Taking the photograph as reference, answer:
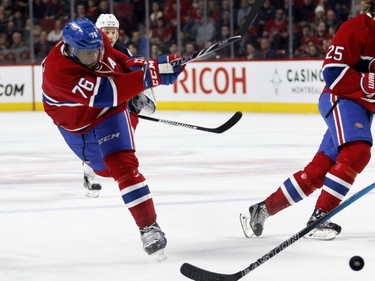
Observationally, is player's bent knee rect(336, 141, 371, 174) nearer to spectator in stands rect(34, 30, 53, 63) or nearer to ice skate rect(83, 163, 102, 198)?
ice skate rect(83, 163, 102, 198)

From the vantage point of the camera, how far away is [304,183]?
4441mm

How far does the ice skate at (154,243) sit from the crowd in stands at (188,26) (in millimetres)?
9094

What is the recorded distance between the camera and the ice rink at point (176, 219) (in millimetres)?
3770

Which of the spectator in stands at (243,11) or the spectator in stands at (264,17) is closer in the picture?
the spectator in stands at (264,17)

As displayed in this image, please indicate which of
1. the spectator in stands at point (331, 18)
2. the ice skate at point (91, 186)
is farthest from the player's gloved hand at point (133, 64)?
the spectator in stands at point (331, 18)

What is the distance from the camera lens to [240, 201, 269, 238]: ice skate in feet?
14.6

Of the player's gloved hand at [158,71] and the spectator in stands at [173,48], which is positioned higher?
the player's gloved hand at [158,71]

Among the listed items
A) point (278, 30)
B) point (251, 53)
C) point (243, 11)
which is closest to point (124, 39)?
point (243, 11)

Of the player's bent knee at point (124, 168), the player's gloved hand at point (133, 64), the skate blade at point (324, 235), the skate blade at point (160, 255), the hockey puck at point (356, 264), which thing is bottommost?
the skate blade at point (324, 235)

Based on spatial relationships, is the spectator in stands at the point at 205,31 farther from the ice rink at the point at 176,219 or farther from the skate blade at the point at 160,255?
the skate blade at the point at 160,255

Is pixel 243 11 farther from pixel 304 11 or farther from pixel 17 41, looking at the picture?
pixel 17 41

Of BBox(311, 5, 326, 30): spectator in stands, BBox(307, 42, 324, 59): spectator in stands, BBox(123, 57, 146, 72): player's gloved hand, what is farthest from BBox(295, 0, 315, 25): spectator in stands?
BBox(123, 57, 146, 72): player's gloved hand

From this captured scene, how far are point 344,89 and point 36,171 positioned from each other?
332cm

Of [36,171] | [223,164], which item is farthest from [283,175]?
[36,171]
